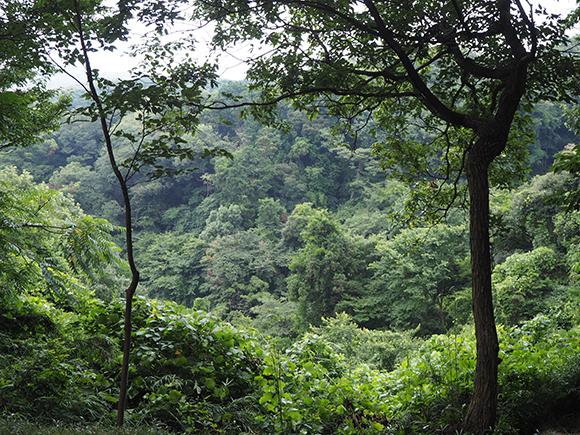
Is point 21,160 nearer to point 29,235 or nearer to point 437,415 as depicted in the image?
point 29,235

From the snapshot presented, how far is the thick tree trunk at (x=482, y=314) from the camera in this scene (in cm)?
262

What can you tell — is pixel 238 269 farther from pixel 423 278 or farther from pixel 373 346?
pixel 373 346

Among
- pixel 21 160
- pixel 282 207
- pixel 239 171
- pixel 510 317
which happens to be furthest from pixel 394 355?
pixel 21 160

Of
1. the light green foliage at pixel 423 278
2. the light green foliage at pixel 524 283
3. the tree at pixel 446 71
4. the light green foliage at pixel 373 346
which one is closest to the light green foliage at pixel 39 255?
the tree at pixel 446 71

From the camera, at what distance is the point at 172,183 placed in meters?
37.1

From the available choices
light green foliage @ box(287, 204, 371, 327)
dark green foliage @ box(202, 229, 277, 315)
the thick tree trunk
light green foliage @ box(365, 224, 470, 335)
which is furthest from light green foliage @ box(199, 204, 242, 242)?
the thick tree trunk

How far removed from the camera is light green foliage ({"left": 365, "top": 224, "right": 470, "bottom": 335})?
17484mm

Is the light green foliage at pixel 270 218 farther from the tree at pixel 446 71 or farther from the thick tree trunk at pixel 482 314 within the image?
the thick tree trunk at pixel 482 314

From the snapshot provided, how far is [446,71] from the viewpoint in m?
3.72

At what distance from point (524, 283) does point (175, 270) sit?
22.1 metres

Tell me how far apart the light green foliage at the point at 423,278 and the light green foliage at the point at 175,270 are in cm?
1383

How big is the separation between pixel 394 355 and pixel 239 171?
23.4 meters

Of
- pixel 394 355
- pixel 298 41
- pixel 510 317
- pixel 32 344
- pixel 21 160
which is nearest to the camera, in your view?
pixel 32 344

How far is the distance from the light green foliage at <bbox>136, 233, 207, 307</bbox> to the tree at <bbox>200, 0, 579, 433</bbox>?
25037 millimetres
